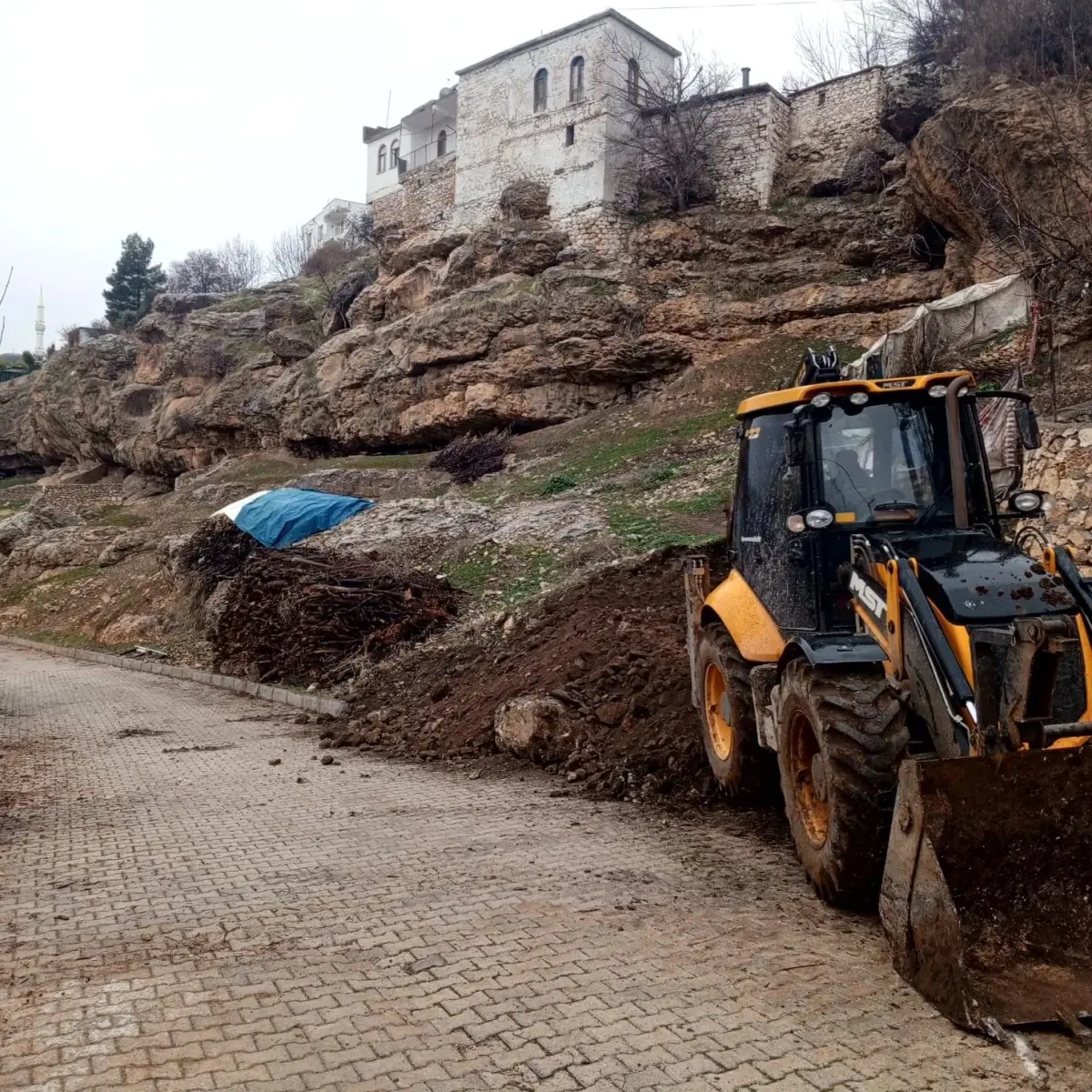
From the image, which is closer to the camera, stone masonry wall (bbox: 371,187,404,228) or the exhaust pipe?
the exhaust pipe

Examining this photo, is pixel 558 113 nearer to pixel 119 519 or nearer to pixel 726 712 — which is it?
pixel 119 519

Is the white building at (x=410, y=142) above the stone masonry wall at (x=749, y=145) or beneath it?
above

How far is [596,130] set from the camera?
98.9ft

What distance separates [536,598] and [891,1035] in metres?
9.16

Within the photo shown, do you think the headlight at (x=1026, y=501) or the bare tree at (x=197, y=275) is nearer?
the headlight at (x=1026, y=501)

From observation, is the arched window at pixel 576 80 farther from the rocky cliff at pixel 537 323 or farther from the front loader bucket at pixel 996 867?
the front loader bucket at pixel 996 867

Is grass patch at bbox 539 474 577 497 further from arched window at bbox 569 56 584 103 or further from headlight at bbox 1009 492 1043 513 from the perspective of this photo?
arched window at bbox 569 56 584 103

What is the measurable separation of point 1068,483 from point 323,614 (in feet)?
31.9

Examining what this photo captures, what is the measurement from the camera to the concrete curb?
12.1 meters

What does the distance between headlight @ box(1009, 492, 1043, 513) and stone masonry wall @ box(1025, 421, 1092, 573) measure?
615cm

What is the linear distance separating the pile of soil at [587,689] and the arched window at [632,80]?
76.6ft

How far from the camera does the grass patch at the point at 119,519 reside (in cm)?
2985

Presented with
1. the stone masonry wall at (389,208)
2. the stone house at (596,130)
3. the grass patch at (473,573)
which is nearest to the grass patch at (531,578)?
the grass patch at (473,573)

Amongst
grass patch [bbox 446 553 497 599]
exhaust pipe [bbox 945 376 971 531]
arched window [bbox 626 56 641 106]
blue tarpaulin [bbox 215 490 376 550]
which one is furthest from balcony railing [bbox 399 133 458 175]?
exhaust pipe [bbox 945 376 971 531]
